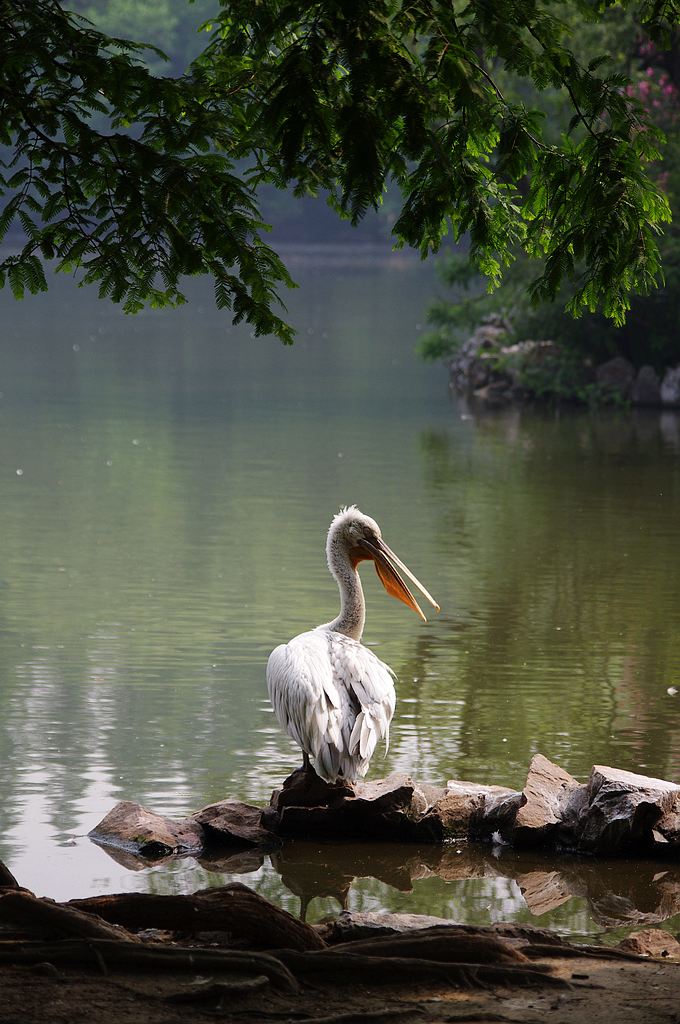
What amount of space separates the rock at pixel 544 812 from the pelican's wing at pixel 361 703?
69 cm

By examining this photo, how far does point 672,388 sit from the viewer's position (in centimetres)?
2753

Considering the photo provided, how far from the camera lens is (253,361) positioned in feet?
110

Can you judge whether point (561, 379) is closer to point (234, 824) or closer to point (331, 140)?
point (234, 824)

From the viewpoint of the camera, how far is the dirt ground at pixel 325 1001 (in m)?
4.64

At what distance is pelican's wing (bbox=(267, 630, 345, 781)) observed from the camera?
708 cm

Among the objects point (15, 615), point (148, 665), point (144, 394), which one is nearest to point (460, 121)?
point (148, 665)

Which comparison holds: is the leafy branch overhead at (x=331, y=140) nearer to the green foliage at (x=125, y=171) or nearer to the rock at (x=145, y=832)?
the green foliage at (x=125, y=171)

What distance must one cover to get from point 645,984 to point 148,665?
5.80 meters

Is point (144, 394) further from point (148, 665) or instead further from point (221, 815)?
point (221, 815)

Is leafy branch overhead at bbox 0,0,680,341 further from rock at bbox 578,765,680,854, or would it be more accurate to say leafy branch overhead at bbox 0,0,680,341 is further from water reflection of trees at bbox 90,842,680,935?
water reflection of trees at bbox 90,842,680,935

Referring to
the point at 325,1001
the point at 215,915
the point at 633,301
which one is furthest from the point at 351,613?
the point at 633,301

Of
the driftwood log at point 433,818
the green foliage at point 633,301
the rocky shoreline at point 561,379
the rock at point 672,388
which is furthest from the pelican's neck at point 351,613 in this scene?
the rock at point 672,388

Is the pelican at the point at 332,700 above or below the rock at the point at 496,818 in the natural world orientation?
above

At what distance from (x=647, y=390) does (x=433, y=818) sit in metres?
21.6
